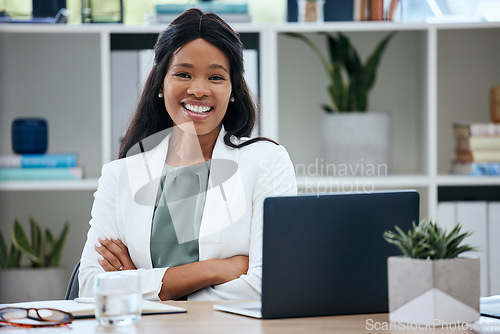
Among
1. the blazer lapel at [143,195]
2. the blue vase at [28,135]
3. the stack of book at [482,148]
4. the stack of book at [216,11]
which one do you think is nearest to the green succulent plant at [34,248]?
the blue vase at [28,135]

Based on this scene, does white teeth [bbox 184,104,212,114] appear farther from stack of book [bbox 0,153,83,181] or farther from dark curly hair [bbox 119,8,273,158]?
stack of book [bbox 0,153,83,181]

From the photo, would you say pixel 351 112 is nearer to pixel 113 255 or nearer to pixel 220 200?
pixel 220 200

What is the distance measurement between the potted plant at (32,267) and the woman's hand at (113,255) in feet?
3.82

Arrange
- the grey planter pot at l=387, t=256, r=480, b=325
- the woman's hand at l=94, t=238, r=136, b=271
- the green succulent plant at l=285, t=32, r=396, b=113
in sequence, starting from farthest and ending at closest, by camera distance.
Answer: the green succulent plant at l=285, t=32, r=396, b=113 → the woman's hand at l=94, t=238, r=136, b=271 → the grey planter pot at l=387, t=256, r=480, b=325

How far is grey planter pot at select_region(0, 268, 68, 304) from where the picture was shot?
2904 millimetres

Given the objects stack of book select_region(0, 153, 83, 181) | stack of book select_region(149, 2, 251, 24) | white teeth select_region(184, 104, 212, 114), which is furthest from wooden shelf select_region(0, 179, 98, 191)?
white teeth select_region(184, 104, 212, 114)

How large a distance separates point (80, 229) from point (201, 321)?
6.95 feet

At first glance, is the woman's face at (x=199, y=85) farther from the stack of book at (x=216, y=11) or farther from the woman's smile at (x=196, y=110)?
the stack of book at (x=216, y=11)

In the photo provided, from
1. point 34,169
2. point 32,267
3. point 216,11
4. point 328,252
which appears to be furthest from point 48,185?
point 328,252

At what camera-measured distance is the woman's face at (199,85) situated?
78.7 inches

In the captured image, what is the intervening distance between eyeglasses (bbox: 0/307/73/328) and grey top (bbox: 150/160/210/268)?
0.69m

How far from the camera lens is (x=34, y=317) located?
120 centimetres

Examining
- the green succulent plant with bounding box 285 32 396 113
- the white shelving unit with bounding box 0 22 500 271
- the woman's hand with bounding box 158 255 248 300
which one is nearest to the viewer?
the woman's hand with bounding box 158 255 248 300

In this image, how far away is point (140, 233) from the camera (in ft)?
6.28
